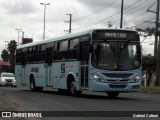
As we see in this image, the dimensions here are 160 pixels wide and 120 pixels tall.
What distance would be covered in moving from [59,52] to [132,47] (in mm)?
5385

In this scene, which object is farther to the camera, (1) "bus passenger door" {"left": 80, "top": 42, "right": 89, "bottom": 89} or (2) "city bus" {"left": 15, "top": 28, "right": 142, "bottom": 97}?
(1) "bus passenger door" {"left": 80, "top": 42, "right": 89, "bottom": 89}

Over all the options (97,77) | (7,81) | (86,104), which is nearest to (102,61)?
(97,77)

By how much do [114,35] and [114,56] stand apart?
107 centimetres

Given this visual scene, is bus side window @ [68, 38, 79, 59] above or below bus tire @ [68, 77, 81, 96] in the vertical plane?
above

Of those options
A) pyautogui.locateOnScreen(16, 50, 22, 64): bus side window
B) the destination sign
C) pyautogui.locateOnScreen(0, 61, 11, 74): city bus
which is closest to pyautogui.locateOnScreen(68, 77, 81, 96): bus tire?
the destination sign

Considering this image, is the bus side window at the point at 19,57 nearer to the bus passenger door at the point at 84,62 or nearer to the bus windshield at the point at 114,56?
the bus passenger door at the point at 84,62

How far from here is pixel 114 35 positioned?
891 inches

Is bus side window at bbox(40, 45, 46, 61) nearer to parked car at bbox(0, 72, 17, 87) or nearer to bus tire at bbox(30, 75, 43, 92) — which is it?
bus tire at bbox(30, 75, 43, 92)

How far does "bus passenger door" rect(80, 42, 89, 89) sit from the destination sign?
2.54 feet

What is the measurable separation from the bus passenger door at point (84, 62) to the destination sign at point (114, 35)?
78 centimetres

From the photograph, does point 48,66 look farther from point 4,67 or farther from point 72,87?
point 4,67

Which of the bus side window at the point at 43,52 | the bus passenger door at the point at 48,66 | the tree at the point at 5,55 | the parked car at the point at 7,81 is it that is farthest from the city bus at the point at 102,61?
the tree at the point at 5,55

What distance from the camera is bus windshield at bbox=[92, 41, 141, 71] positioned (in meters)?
22.2

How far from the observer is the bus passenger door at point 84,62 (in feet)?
75.3
